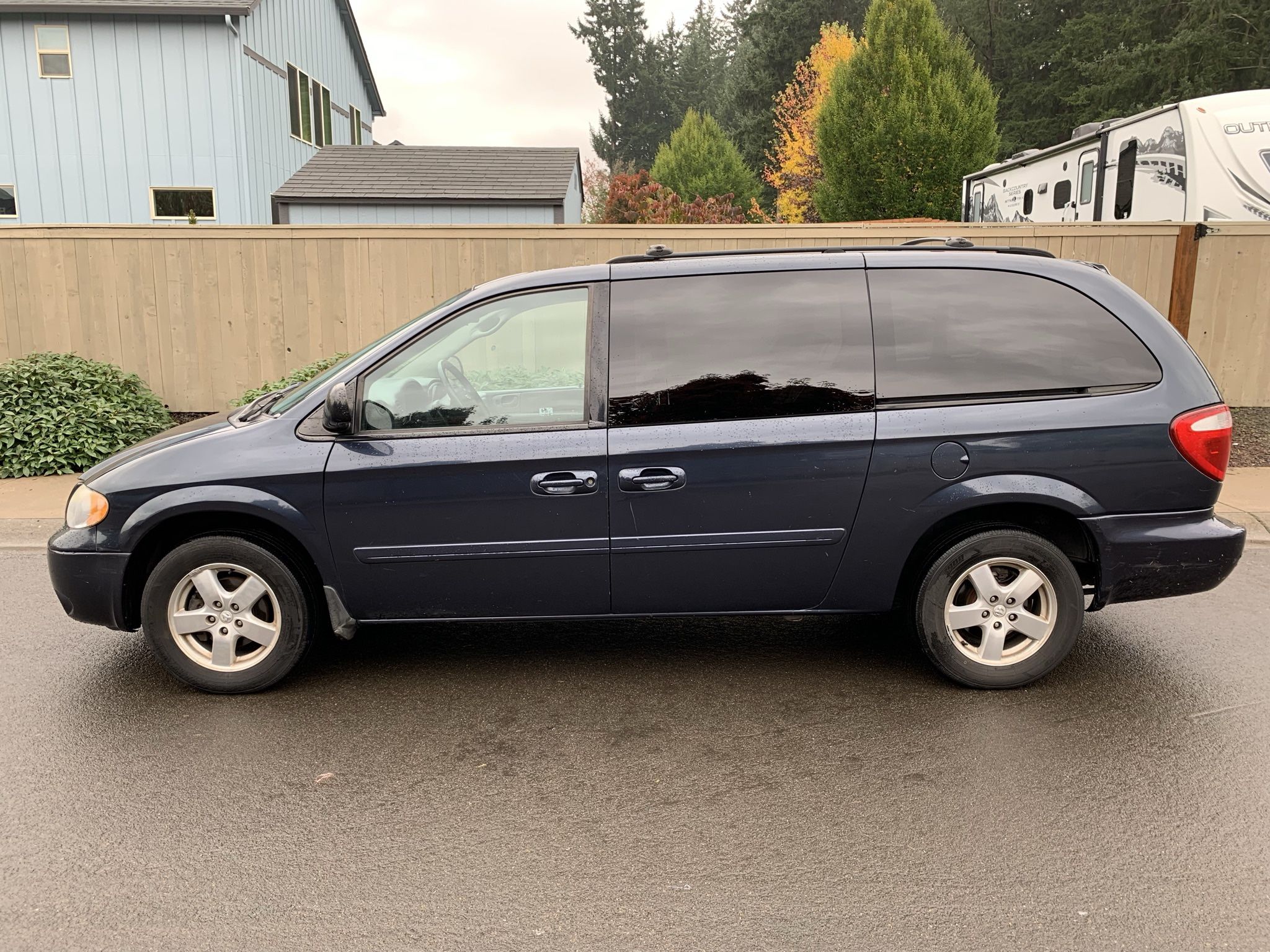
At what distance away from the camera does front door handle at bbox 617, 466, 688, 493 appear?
426 cm

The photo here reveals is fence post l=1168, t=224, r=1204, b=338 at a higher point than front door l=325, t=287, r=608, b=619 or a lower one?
higher

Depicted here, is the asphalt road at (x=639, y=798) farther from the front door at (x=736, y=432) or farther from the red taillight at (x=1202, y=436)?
the red taillight at (x=1202, y=436)

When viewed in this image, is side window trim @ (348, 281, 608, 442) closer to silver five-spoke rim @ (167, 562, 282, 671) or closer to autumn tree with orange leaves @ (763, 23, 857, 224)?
silver five-spoke rim @ (167, 562, 282, 671)

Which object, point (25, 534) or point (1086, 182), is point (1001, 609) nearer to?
point (25, 534)

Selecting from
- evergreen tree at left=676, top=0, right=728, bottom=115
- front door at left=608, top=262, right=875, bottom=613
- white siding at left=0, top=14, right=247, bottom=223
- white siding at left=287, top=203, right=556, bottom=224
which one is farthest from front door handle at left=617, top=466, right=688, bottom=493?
evergreen tree at left=676, top=0, right=728, bottom=115

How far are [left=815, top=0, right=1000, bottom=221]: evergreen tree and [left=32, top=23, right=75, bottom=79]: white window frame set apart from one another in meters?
14.8

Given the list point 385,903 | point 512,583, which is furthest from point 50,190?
point 385,903

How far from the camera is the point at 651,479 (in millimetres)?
4266

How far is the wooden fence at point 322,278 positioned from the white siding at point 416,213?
272 inches

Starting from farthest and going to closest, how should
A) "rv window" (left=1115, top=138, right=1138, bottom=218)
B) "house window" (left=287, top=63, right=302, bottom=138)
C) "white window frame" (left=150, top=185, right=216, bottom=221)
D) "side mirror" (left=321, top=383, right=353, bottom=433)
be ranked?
"house window" (left=287, top=63, right=302, bottom=138) < "white window frame" (left=150, top=185, right=216, bottom=221) < "rv window" (left=1115, top=138, right=1138, bottom=218) < "side mirror" (left=321, top=383, right=353, bottom=433)

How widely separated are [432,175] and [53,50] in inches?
273

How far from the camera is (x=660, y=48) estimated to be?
2955 inches

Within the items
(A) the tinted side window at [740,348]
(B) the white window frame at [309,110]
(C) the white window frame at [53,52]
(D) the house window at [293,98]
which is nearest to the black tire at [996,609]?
(A) the tinted side window at [740,348]

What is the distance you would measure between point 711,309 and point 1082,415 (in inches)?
62.9
